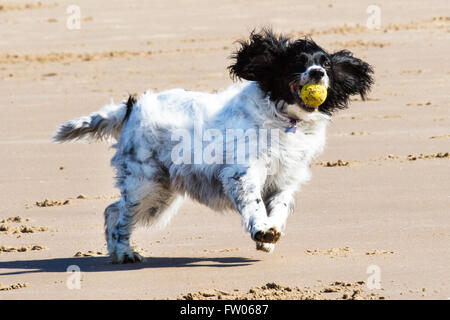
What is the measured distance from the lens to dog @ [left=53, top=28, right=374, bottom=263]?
8078 mm

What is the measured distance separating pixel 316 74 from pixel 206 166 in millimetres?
1106

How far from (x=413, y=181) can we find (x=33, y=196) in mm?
3807

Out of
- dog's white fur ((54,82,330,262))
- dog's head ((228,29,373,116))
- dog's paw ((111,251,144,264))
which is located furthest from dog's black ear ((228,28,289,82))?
dog's paw ((111,251,144,264))

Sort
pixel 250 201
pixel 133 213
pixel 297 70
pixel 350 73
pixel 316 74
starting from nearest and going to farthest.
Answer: pixel 250 201, pixel 316 74, pixel 297 70, pixel 133 213, pixel 350 73

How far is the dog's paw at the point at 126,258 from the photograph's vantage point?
331 inches

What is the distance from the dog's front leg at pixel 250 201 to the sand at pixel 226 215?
0.31 m

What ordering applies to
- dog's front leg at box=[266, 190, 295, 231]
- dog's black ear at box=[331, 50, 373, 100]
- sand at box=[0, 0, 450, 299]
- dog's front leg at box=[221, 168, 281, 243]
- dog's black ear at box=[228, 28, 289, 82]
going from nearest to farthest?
1. sand at box=[0, 0, 450, 299]
2. dog's front leg at box=[221, 168, 281, 243]
3. dog's front leg at box=[266, 190, 295, 231]
4. dog's black ear at box=[228, 28, 289, 82]
5. dog's black ear at box=[331, 50, 373, 100]

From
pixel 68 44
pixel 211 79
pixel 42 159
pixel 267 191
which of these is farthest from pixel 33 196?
pixel 68 44

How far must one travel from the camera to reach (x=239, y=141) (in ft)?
26.6

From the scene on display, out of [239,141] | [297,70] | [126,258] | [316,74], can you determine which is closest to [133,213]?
[126,258]

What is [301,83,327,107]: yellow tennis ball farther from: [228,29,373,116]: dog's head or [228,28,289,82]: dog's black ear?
[228,28,289,82]: dog's black ear

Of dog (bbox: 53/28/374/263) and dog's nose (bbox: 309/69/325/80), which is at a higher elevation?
dog's nose (bbox: 309/69/325/80)

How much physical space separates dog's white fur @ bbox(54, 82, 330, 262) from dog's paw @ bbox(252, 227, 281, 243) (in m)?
0.11

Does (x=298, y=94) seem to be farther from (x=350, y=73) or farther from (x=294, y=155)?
(x=350, y=73)
